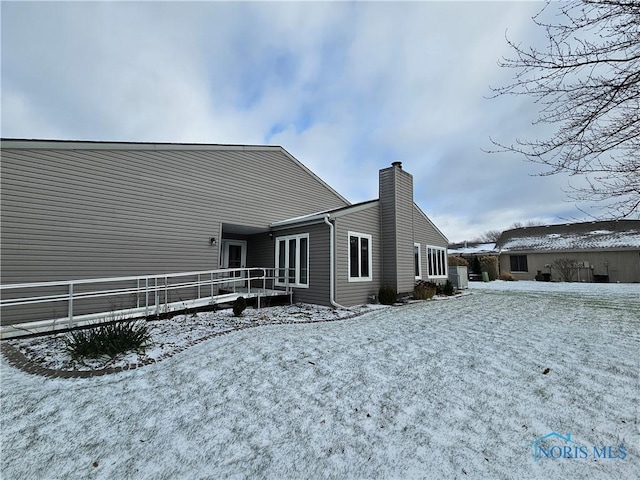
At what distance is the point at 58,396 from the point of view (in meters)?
3.64

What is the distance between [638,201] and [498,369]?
3.51 meters

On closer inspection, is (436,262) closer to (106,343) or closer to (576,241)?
(106,343)

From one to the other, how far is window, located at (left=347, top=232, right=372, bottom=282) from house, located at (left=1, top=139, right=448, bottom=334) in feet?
0.12

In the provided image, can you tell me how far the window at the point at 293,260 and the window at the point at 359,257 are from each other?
1.50 metres

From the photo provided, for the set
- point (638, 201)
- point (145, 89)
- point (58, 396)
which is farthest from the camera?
point (145, 89)

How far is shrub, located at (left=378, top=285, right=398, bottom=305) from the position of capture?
33.8ft

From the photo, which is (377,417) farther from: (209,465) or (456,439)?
(209,465)

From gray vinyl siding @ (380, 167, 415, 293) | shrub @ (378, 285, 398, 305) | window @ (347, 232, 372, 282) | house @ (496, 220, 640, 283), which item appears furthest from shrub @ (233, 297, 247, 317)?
house @ (496, 220, 640, 283)

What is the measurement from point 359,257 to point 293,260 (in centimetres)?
239

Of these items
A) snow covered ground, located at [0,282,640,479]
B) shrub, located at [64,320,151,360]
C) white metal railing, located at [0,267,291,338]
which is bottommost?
snow covered ground, located at [0,282,640,479]

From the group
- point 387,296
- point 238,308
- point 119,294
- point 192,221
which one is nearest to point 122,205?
point 192,221

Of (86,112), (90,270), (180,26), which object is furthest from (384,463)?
(86,112)

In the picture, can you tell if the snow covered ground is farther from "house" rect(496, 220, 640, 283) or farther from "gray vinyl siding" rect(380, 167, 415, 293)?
"house" rect(496, 220, 640, 283)

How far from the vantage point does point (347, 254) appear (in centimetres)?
977
